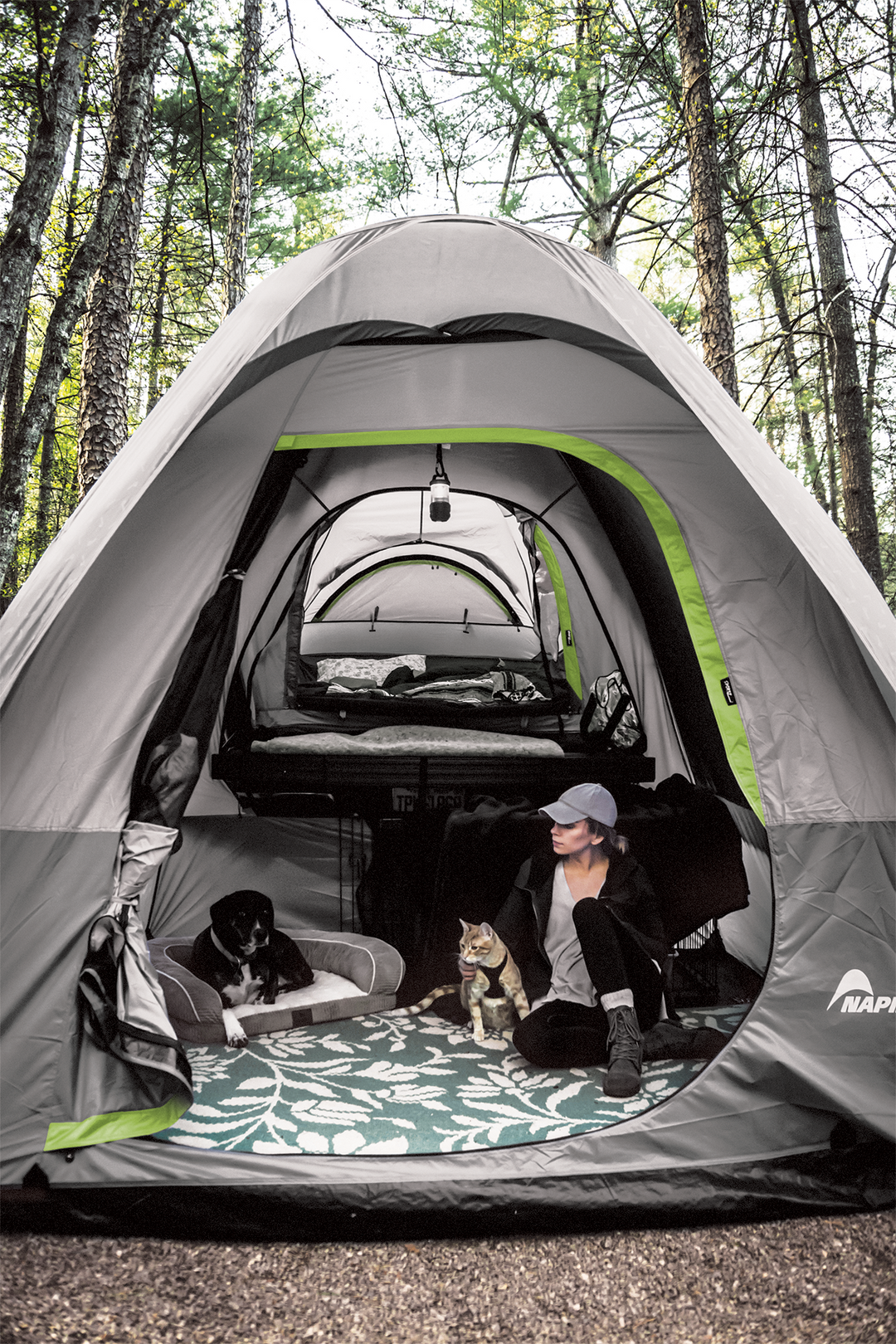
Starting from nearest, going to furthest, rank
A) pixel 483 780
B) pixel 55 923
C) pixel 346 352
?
pixel 55 923
pixel 346 352
pixel 483 780

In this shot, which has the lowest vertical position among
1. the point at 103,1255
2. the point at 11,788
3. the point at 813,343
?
the point at 103,1255

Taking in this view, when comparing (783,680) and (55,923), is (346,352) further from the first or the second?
(55,923)

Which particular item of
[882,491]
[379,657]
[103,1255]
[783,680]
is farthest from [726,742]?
[882,491]

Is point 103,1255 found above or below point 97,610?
below

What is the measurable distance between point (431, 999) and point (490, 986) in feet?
0.90

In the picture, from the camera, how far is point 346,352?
3.05m

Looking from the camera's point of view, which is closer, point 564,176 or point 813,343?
point 564,176

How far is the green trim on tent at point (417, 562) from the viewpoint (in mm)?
5555

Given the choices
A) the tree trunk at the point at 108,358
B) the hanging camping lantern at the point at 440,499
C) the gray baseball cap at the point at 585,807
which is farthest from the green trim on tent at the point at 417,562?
the gray baseball cap at the point at 585,807

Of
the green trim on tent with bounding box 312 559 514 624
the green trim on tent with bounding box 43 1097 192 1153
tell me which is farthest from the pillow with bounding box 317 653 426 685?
the green trim on tent with bounding box 43 1097 192 1153

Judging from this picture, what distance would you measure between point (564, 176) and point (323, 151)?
337cm

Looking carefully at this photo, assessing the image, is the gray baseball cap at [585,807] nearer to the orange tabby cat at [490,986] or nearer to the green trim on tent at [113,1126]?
the orange tabby cat at [490,986]

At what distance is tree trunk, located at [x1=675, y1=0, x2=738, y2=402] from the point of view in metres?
6.02

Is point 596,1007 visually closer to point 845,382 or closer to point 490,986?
point 490,986
